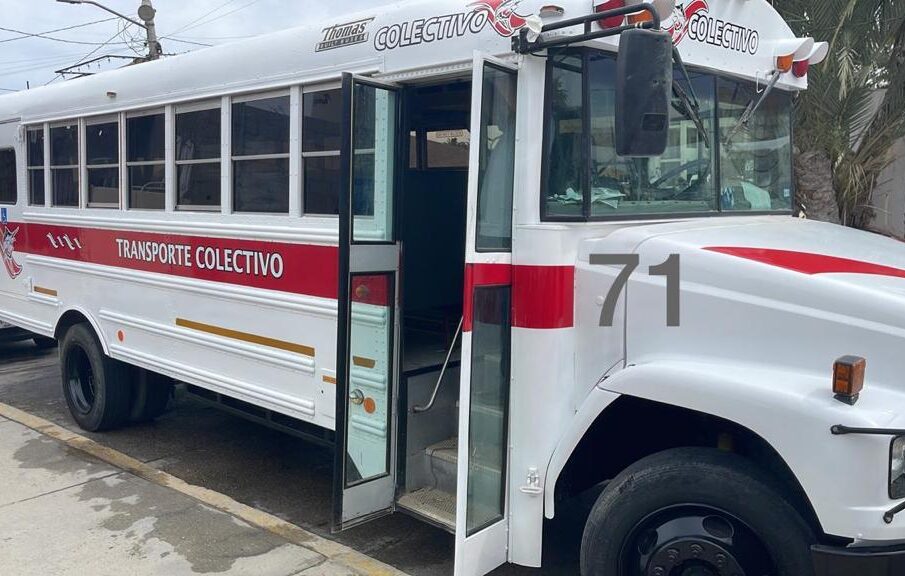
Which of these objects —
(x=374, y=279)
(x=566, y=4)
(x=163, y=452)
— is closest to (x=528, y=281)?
(x=374, y=279)

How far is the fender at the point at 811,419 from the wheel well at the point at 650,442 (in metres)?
0.13

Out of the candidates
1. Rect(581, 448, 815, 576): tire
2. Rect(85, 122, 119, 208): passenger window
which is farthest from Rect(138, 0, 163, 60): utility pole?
Rect(581, 448, 815, 576): tire

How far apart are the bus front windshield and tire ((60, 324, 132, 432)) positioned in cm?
398

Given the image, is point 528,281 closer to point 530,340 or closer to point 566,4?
point 530,340

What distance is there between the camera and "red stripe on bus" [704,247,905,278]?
9.76 feet

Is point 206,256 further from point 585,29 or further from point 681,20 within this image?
point 681,20

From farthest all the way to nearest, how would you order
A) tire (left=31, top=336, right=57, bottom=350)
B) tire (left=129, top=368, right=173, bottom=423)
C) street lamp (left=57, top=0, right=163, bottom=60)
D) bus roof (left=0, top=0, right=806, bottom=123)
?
street lamp (left=57, top=0, right=163, bottom=60), tire (left=31, top=336, right=57, bottom=350), tire (left=129, top=368, right=173, bottom=423), bus roof (left=0, top=0, right=806, bottom=123)

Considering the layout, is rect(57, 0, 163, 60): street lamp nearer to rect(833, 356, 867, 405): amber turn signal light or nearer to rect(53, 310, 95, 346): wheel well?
rect(53, 310, 95, 346): wheel well

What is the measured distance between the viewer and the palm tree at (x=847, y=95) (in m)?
7.35

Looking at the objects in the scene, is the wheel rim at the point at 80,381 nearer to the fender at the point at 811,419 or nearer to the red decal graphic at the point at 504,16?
the red decal graphic at the point at 504,16

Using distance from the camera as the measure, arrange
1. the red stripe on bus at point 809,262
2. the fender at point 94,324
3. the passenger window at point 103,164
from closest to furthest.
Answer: the red stripe on bus at point 809,262
the passenger window at point 103,164
the fender at point 94,324

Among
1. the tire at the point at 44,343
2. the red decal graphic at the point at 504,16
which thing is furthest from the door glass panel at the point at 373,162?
the tire at the point at 44,343

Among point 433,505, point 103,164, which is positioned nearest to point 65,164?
point 103,164

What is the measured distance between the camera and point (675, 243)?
10.3 feet
